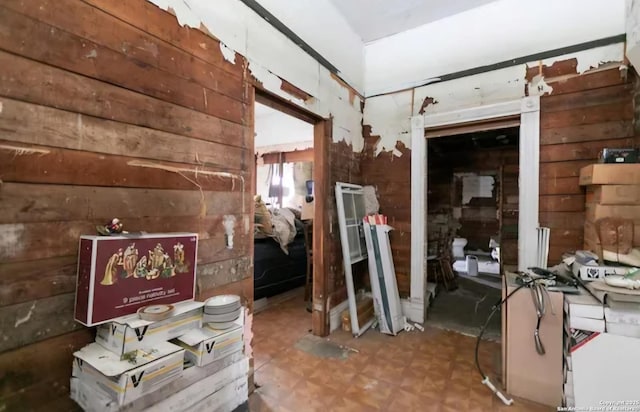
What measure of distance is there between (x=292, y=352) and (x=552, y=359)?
186cm

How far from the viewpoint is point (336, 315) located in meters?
2.95

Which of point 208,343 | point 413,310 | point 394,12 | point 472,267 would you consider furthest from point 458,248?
point 208,343

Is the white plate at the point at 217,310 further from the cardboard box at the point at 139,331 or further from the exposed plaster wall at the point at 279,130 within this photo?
the exposed plaster wall at the point at 279,130

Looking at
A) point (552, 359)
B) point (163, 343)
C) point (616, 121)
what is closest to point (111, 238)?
point (163, 343)

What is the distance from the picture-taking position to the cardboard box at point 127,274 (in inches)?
44.0

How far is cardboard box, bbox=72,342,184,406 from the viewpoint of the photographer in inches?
40.1

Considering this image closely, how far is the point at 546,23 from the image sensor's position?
2521mm

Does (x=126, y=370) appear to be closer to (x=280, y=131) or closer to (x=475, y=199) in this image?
(x=280, y=131)

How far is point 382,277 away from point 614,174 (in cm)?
191

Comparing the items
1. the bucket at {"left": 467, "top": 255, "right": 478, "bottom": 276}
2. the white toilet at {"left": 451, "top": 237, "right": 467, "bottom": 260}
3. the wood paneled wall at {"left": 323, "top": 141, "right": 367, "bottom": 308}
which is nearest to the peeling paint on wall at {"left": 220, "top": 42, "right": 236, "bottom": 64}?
the wood paneled wall at {"left": 323, "top": 141, "right": 367, "bottom": 308}

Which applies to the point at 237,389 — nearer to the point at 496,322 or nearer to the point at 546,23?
the point at 496,322

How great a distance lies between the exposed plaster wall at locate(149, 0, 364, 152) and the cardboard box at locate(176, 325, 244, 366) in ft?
5.27

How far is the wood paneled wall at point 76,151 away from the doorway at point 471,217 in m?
3.14

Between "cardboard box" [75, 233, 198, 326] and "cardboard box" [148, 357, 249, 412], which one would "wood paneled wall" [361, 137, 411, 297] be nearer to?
"cardboard box" [148, 357, 249, 412]
